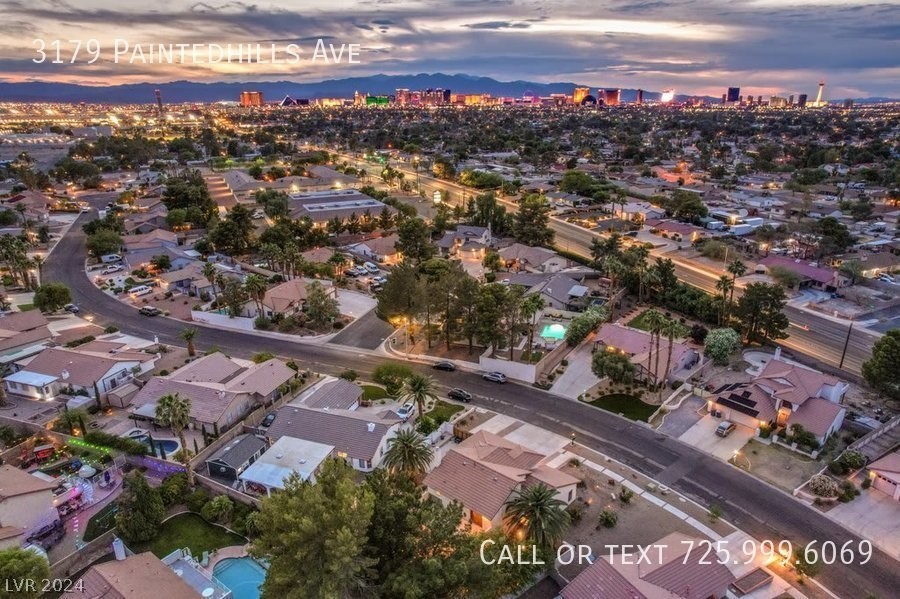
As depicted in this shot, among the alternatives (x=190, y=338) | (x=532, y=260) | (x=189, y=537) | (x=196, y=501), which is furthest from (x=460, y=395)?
(x=532, y=260)

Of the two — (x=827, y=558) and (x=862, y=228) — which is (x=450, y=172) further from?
(x=827, y=558)

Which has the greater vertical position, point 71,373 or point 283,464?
point 71,373

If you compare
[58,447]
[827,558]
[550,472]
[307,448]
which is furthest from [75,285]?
[827,558]

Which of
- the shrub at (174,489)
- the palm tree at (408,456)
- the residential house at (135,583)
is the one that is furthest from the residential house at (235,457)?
the palm tree at (408,456)

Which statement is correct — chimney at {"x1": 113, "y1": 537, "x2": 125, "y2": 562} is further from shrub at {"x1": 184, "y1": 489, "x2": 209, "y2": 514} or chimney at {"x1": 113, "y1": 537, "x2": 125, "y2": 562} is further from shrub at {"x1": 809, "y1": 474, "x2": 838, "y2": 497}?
shrub at {"x1": 809, "y1": 474, "x2": 838, "y2": 497}

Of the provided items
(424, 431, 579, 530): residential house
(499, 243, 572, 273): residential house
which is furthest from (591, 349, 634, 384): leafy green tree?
(499, 243, 572, 273): residential house

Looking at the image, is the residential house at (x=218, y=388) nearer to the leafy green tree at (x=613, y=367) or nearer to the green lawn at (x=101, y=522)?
the green lawn at (x=101, y=522)

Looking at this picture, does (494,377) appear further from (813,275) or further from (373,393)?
(813,275)
